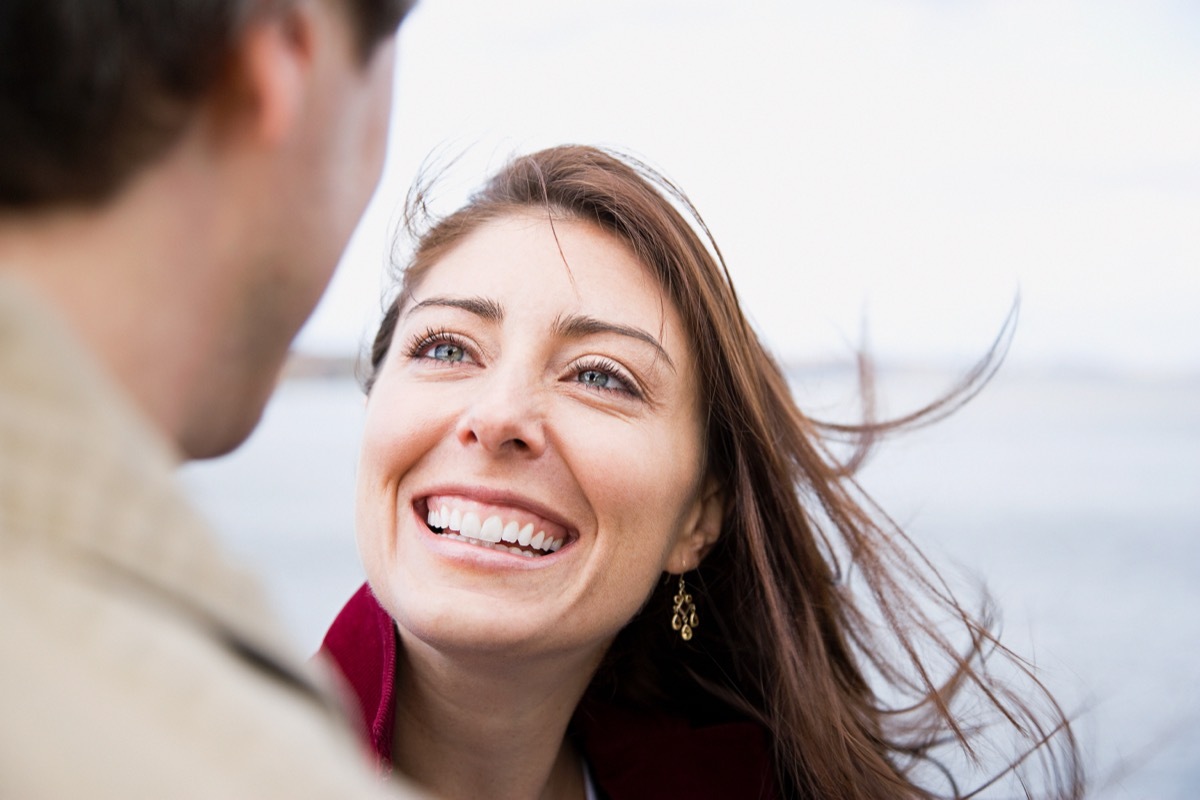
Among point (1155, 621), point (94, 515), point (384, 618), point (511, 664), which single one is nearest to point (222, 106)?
point (94, 515)

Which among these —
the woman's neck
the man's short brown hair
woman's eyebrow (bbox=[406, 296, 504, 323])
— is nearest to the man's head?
the man's short brown hair

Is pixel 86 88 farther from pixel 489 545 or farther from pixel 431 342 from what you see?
pixel 431 342

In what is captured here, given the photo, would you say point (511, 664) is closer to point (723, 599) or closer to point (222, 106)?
point (723, 599)

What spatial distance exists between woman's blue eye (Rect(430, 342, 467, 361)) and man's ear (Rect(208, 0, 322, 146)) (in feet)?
4.07

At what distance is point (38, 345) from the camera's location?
803 millimetres

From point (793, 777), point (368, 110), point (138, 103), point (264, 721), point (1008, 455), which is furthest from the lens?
point (1008, 455)

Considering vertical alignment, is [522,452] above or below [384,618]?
above

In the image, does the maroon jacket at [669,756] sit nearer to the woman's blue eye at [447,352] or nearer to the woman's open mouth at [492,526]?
the woman's open mouth at [492,526]

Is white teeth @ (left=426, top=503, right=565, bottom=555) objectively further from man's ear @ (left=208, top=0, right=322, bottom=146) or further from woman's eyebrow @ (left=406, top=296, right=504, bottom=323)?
man's ear @ (left=208, top=0, right=322, bottom=146)

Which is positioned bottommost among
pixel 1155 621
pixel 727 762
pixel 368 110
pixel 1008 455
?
pixel 1008 455

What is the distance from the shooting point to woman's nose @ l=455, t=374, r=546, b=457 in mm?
1997

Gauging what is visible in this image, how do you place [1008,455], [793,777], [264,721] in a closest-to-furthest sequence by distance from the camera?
[264,721], [793,777], [1008,455]

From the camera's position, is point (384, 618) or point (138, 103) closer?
point (138, 103)

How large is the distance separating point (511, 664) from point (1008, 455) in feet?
23.1
